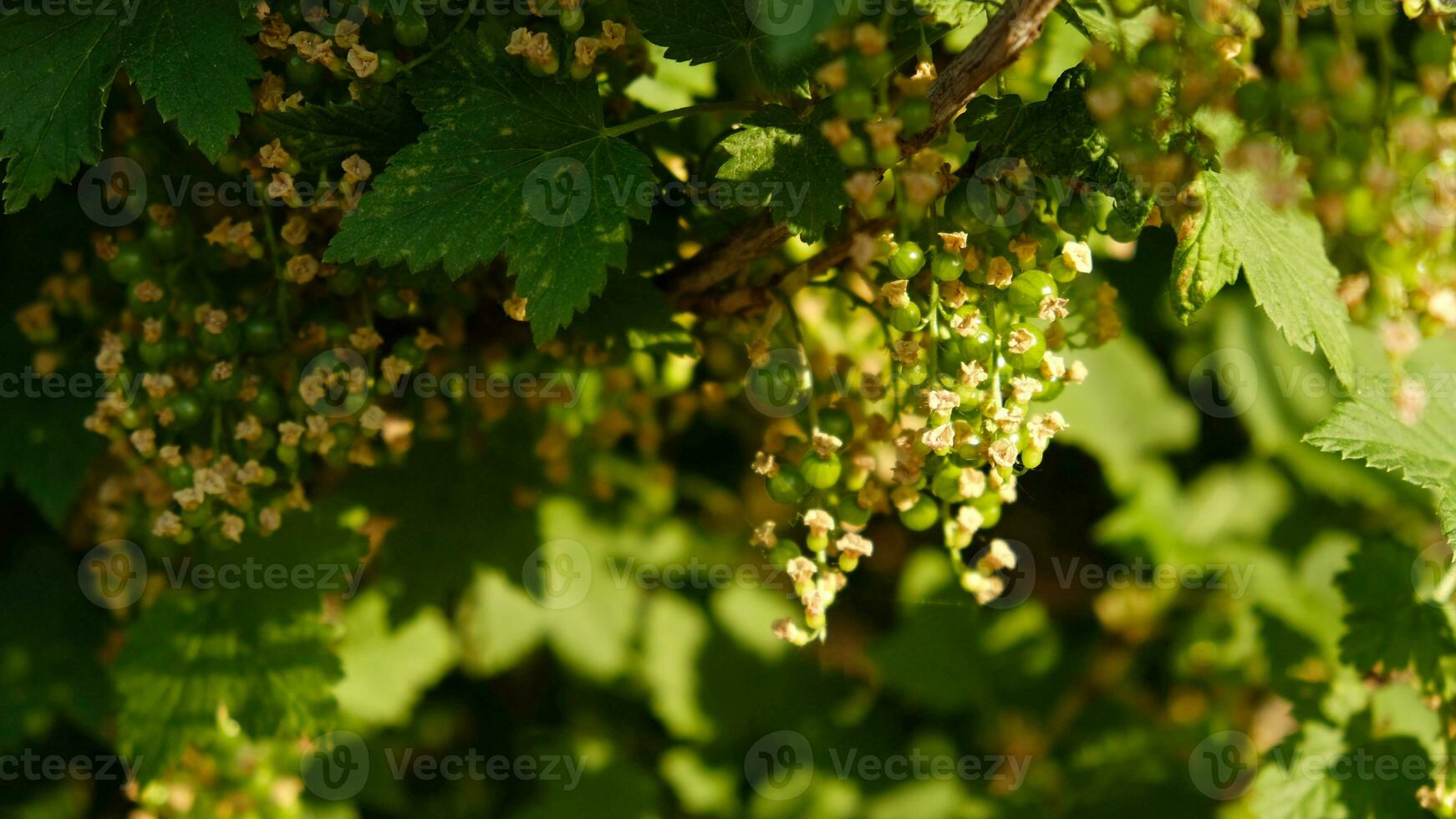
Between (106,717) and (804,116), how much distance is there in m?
2.34

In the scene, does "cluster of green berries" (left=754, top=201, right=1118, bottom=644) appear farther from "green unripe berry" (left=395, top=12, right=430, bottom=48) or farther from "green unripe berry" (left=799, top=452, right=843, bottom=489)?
"green unripe berry" (left=395, top=12, right=430, bottom=48)

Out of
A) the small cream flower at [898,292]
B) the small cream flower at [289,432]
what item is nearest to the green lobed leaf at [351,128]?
the small cream flower at [289,432]

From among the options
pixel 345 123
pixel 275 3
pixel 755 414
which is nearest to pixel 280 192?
pixel 345 123

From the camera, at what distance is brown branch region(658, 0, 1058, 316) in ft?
4.85

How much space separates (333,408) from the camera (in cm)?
198

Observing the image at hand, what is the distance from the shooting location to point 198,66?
1.67 m

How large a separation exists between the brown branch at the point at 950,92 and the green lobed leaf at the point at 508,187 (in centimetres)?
26

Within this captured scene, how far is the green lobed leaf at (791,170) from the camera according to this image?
5.17ft

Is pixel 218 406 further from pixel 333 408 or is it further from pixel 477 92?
pixel 477 92
